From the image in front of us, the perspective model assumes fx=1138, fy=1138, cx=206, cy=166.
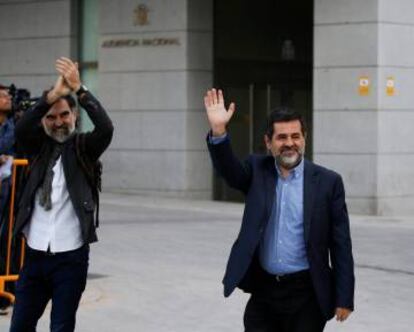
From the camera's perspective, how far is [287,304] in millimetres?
5770

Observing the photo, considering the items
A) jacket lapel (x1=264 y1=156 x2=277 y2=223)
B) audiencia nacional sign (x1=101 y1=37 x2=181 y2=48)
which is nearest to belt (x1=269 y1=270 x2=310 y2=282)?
jacket lapel (x1=264 y1=156 x2=277 y2=223)

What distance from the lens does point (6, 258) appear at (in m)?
9.79

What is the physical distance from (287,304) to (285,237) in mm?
345

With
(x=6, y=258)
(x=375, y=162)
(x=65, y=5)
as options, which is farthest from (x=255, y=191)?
(x=65, y=5)

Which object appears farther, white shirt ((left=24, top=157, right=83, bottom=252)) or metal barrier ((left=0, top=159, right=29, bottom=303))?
metal barrier ((left=0, top=159, right=29, bottom=303))

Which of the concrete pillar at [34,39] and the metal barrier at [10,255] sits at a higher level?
the concrete pillar at [34,39]

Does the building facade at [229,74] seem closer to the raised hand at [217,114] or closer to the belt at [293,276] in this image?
the belt at [293,276]

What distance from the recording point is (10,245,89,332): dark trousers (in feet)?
20.9

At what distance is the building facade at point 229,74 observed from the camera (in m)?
18.9

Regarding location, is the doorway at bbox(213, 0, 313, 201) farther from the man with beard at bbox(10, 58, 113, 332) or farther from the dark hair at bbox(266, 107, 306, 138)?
the dark hair at bbox(266, 107, 306, 138)

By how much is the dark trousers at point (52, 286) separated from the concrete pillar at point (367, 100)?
1282 cm

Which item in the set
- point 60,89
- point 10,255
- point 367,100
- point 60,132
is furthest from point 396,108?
point 60,89

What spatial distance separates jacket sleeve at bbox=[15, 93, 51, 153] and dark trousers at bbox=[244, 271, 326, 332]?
161 cm

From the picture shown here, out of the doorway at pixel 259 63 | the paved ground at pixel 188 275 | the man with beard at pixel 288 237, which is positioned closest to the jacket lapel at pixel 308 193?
the man with beard at pixel 288 237
